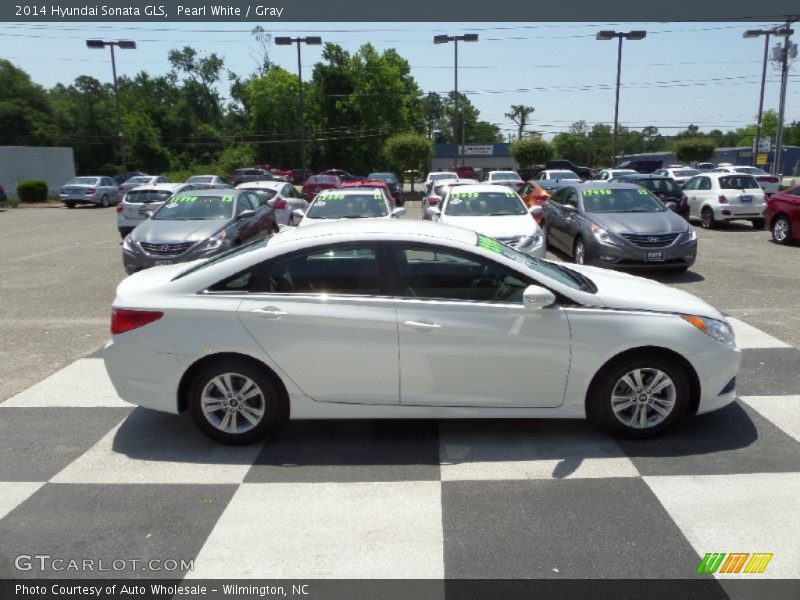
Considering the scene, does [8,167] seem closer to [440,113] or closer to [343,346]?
[343,346]

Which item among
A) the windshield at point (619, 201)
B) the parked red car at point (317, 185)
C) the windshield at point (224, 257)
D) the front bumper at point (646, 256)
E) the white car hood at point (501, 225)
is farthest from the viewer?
the parked red car at point (317, 185)

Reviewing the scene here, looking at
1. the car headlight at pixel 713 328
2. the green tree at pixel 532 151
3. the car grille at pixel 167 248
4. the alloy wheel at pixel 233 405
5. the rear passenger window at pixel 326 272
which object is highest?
the green tree at pixel 532 151

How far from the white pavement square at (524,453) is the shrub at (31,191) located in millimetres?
34962

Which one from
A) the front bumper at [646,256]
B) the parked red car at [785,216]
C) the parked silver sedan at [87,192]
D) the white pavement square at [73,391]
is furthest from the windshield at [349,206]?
the parked silver sedan at [87,192]

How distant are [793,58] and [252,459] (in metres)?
36.4

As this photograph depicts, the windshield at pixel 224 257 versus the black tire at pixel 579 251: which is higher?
the windshield at pixel 224 257

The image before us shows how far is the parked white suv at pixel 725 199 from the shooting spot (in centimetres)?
1850

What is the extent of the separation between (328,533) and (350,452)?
1057 mm

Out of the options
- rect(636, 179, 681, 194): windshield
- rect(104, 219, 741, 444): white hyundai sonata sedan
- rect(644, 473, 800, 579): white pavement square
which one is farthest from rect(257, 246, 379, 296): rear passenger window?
rect(636, 179, 681, 194): windshield

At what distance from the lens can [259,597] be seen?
323 centimetres

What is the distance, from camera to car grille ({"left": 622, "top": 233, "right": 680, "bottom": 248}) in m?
11.1

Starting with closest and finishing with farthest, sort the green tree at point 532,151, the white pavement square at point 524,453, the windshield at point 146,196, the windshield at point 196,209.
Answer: the white pavement square at point 524,453 → the windshield at point 196,209 → the windshield at point 146,196 → the green tree at point 532,151

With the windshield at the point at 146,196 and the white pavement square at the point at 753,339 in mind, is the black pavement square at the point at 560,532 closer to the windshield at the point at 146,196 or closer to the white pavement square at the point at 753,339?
the white pavement square at the point at 753,339

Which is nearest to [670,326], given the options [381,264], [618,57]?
[381,264]
